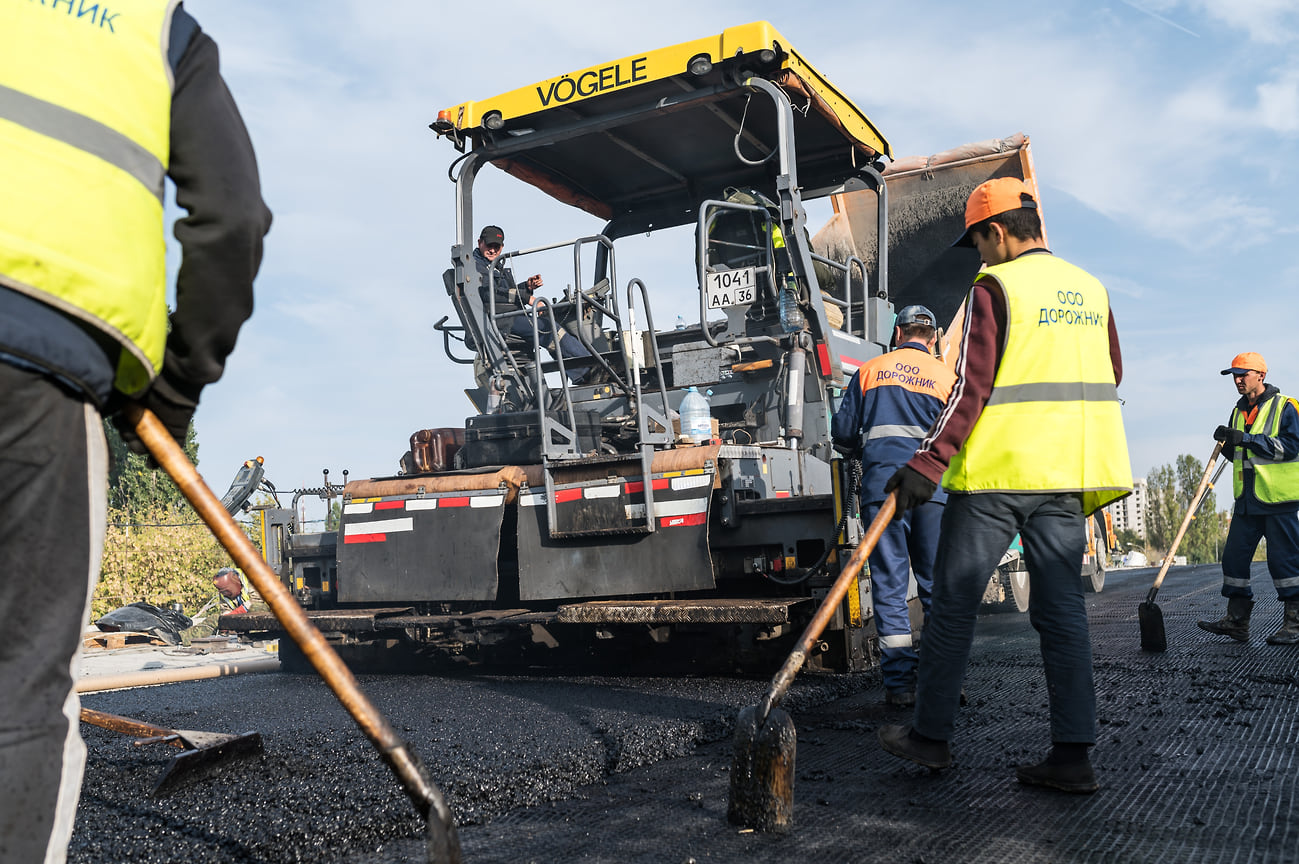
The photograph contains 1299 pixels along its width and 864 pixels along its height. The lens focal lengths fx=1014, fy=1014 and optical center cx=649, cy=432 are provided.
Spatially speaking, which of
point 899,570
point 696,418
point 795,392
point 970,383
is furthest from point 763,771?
point 795,392

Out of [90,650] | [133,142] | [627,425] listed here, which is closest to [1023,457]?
[133,142]

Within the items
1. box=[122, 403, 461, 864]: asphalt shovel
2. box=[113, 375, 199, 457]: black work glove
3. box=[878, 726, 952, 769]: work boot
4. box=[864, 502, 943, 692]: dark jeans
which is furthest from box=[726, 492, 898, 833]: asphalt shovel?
box=[864, 502, 943, 692]: dark jeans

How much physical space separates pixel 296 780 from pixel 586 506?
2162 millimetres

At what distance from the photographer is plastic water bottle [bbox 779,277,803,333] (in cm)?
548

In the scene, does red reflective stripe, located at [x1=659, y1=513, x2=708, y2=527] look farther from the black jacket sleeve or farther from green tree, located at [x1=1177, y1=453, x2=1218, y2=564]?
green tree, located at [x1=1177, y1=453, x2=1218, y2=564]

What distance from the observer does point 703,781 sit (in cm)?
294

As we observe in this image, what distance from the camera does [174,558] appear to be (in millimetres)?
13258

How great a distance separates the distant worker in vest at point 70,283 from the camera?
4.30ft

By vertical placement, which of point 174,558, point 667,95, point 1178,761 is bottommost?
point 1178,761

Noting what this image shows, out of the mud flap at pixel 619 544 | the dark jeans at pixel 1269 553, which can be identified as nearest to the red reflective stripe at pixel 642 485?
the mud flap at pixel 619 544

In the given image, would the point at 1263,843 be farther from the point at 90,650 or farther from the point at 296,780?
the point at 90,650

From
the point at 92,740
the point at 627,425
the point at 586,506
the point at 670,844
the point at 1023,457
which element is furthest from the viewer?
the point at 627,425

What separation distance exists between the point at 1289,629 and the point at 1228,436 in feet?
4.01

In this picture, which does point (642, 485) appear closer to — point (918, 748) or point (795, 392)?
point (795, 392)
